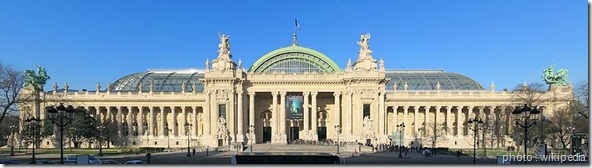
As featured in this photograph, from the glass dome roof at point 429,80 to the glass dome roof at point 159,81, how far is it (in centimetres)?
4104

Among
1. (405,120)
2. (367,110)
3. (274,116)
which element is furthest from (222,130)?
(405,120)

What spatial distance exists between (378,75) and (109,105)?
163 feet

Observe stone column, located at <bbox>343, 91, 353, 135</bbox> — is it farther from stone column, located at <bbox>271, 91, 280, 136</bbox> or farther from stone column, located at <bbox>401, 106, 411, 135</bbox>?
stone column, located at <bbox>401, 106, 411, 135</bbox>

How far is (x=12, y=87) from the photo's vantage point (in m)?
61.1

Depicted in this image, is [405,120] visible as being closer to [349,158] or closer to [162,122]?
[162,122]

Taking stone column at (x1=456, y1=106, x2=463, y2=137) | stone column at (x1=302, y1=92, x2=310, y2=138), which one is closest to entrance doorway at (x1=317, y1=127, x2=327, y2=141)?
stone column at (x1=302, y1=92, x2=310, y2=138)

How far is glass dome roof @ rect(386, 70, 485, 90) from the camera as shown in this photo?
127238mm

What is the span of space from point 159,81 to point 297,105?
39674mm

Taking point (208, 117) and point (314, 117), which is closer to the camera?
point (208, 117)

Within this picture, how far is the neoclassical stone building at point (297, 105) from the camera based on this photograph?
101 meters

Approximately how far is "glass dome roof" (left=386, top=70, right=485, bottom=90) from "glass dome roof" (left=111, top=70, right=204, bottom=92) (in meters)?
41.0

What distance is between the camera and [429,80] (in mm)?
130500

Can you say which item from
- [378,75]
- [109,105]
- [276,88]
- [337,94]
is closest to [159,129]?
[109,105]

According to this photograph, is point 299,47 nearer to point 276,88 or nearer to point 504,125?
point 276,88
